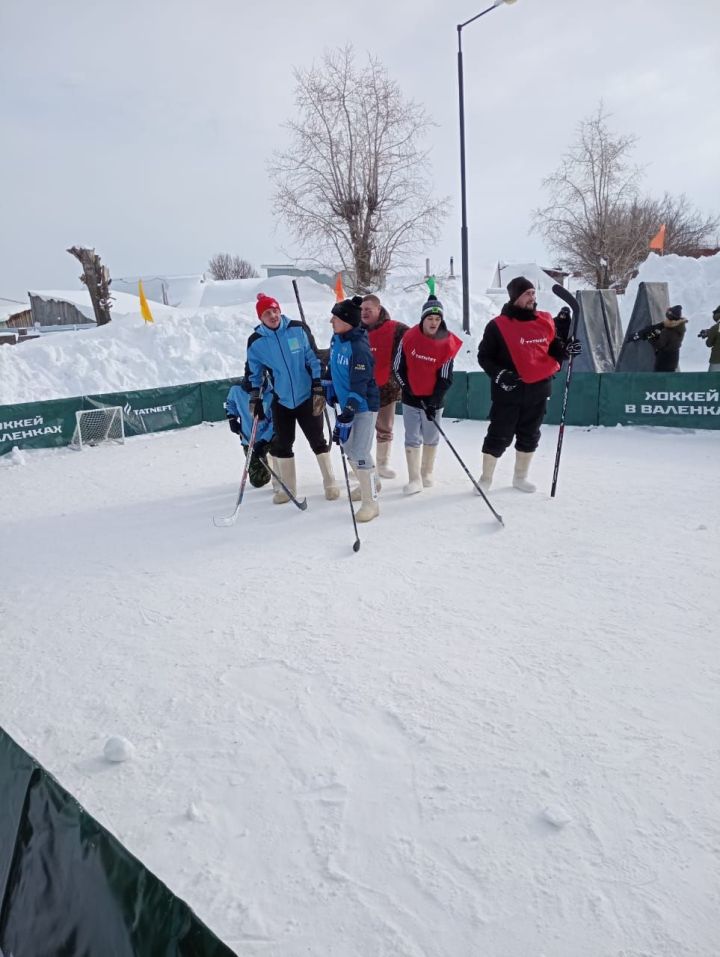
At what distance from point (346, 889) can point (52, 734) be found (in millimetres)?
1700

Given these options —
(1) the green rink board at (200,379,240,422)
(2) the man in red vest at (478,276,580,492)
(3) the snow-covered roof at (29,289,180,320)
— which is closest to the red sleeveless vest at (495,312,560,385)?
(2) the man in red vest at (478,276,580,492)

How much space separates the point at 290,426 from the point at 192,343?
1051cm

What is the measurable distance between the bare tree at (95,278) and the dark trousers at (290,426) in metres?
16.9

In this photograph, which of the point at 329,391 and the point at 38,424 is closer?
the point at 329,391

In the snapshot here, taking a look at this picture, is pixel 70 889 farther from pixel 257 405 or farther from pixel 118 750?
pixel 257 405

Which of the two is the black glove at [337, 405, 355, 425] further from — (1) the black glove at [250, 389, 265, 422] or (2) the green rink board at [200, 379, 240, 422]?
(2) the green rink board at [200, 379, 240, 422]

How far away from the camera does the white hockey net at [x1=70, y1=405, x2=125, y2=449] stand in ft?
32.8

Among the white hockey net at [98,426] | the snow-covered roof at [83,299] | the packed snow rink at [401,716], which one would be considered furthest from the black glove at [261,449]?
the snow-covered roof at [83,299]

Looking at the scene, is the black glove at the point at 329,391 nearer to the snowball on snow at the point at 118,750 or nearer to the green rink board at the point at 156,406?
the snowball on snow at the point at 118,750

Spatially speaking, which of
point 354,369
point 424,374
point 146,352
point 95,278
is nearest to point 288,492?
point 354,369

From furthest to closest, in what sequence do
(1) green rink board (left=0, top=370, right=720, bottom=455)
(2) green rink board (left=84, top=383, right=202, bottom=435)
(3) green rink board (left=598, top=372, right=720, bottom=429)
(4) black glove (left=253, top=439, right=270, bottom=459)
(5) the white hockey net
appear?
(2) green rink board (left=84, top=383, right=202, bottom=435) < (5) the white hockey net < (1) green rink board (left=0, top=370, right=720, bottom=455) < (3) green rink board (left=598, top=372, right=720, bottom=429) < (4) black glove (left=253, top=439, right=270, bottom=459)

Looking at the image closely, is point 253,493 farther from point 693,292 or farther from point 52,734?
point 693,292

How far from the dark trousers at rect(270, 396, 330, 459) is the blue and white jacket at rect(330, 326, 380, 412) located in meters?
0.59

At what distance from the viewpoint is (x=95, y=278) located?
2034cm
